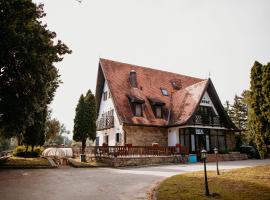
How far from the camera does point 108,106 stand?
1236 inches

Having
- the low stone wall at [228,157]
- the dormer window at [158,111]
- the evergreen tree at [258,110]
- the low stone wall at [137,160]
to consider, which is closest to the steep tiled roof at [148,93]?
the dormer window at [158,111]

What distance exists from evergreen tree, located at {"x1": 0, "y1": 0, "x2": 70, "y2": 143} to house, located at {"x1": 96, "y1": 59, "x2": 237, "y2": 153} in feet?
42.0

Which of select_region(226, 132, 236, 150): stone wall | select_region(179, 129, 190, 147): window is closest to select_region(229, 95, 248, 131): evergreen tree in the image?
select_region(226, 132, 236, 150): stone wall

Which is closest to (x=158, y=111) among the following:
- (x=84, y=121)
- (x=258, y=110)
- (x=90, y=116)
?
(x=90, y=116)

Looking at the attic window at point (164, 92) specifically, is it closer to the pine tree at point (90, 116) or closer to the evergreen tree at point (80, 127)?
the pine tree at point (90, 116)

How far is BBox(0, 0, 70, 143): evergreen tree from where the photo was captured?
12.4 metres

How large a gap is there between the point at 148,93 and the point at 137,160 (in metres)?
11.7

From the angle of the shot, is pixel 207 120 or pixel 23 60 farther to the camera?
pixel 207 120

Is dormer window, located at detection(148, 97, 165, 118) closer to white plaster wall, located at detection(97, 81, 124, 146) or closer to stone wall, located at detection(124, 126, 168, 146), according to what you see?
stone wall, located at detection(124, 126, 168, 146)

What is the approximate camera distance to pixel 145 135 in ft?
91.0

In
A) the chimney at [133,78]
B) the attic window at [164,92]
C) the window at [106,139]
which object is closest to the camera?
the window at [106,139]

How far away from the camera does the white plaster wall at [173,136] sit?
28.1m

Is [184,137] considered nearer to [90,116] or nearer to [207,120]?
[207,120]

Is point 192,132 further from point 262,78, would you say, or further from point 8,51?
point 8,51
